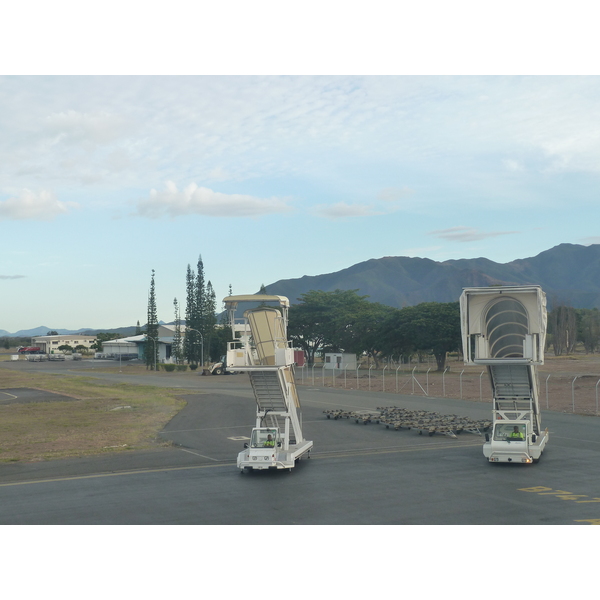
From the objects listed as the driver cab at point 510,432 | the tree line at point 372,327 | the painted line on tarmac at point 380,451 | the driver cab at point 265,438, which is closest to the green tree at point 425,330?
the tree line at point 372,327

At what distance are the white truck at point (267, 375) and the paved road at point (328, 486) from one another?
753 millimetres

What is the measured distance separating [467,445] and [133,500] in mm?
18185

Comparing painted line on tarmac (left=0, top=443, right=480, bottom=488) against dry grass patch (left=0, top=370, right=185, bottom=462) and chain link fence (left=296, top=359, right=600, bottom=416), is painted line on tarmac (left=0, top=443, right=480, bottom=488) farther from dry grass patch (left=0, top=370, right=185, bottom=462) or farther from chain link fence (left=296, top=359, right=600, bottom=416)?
chain link fence (left=296, top=359, right=600, bottom=416)

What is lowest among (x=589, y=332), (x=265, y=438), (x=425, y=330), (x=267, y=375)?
(x=265, y=438)

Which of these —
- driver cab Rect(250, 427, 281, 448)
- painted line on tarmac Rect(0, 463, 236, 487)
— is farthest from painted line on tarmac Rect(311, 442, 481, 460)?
painted line on tarmac Rect(0, 463, 236, 487)

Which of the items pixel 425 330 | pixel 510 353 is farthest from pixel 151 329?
pixel 510 353

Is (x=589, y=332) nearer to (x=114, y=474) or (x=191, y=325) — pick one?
(x=191, y=325)

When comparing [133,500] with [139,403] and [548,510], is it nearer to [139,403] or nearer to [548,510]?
[548,510]

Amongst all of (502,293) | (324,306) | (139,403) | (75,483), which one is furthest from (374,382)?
(75,483)

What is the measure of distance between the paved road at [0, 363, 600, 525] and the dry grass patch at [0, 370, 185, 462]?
2874 millimetres

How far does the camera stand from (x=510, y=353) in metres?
28.4

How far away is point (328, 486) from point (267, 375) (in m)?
5.74

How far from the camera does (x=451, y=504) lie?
19.0 meters

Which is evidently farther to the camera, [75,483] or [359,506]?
[75,483]
